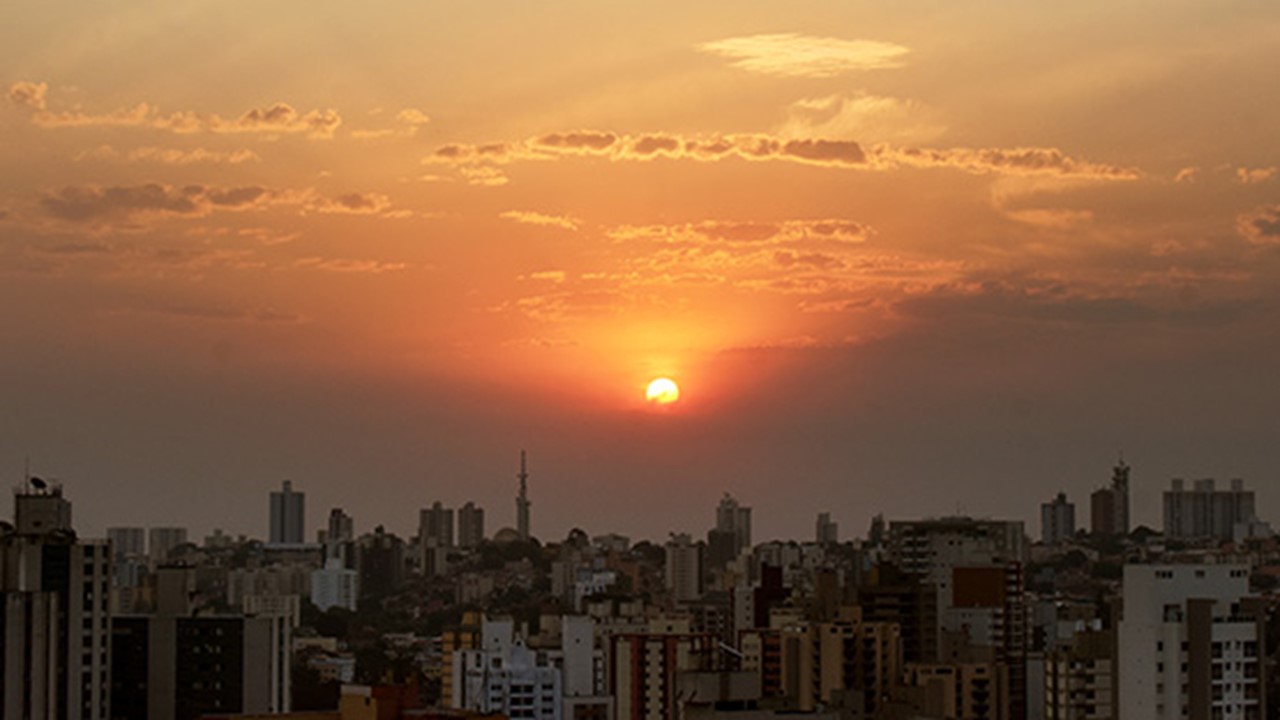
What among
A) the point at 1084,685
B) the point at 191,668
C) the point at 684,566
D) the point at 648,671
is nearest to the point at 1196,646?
the point at 1084,685

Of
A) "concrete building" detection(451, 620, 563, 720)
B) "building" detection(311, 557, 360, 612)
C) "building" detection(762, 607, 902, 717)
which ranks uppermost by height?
"building" detection(311, 557, 360, 612)

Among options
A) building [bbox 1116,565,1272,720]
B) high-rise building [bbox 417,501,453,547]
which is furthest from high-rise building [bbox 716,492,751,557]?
building [bbox 1116,565,1272,720]

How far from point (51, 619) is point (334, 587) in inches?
2580

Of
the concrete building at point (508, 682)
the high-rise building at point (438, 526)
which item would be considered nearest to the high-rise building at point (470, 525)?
the high-rise building at point (438, 526)

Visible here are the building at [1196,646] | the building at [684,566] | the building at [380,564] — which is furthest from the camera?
the building at [380,564]

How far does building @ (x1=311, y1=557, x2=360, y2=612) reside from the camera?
95.2 metres

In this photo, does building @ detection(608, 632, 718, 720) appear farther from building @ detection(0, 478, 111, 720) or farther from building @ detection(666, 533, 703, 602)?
building @ detection(666, 533, 703, 602)

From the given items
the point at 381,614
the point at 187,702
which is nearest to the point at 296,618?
the point at 381,614

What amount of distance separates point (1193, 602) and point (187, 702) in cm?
1598

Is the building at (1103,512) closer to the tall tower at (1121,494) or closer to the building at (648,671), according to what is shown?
the tall tower at (1121,494)

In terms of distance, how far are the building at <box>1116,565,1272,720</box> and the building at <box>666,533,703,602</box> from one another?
66625 millimetres

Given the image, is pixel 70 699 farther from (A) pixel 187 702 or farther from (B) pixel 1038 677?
(B) pixel 1038 677

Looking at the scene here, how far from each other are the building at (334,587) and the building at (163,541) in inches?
214

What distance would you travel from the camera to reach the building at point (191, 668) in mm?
35031
